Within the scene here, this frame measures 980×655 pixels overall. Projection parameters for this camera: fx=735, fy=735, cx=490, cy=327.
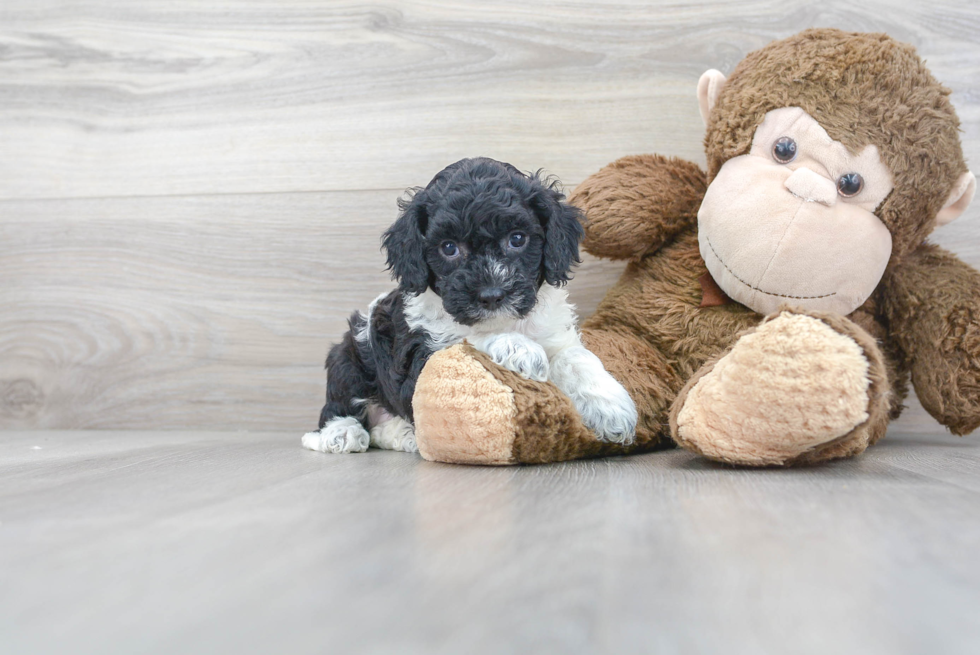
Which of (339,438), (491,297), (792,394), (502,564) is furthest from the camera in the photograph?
(339,438)

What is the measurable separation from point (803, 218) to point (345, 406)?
1.15 metres

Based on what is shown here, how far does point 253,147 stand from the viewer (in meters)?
2.27

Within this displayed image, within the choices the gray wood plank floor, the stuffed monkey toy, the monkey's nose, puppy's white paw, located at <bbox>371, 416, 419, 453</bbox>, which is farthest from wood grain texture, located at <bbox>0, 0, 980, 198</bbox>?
the gray wood plank floor

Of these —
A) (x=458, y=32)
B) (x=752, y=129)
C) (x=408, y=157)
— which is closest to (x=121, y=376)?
(x=408, y=157)

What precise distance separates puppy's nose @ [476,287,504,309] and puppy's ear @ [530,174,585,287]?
0.16 m

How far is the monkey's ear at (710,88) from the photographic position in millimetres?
1772

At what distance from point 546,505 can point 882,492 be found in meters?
0.50

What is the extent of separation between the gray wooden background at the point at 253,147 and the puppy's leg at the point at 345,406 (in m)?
0.40

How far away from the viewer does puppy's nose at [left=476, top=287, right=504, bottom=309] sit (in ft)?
4.62

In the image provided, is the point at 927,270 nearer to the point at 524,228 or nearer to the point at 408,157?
the point at 524,228

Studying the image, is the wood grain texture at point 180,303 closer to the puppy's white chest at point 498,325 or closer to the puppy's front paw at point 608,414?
the puppy's white chest at point 498,325

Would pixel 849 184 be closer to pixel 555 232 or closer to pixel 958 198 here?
pixel 958 198

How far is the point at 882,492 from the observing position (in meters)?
1.07

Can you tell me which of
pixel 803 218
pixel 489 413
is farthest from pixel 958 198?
pixel 489 413
